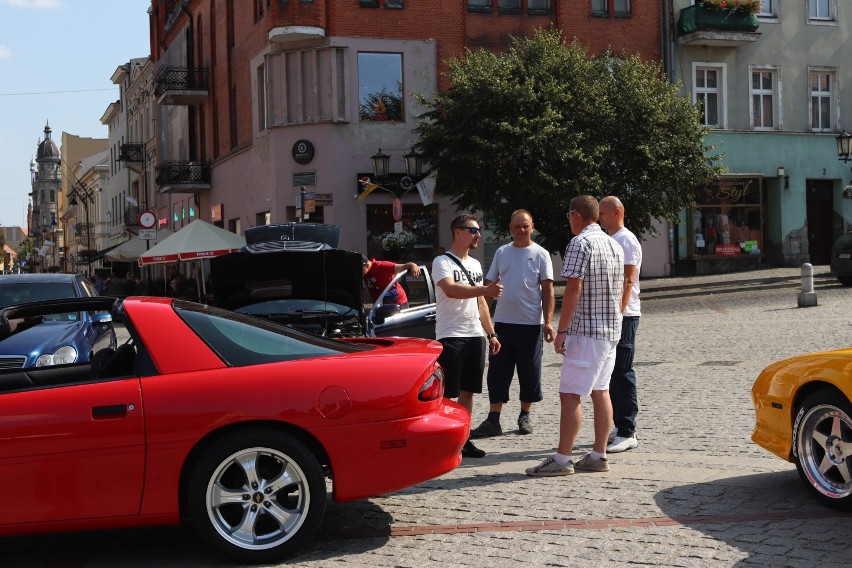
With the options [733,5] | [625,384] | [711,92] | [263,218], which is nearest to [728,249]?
[711,92]

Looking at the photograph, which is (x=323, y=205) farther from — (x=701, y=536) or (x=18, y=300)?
(x=701, y=536)

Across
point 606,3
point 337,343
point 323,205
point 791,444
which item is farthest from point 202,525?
point 606,3

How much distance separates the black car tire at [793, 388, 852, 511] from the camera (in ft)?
19.2

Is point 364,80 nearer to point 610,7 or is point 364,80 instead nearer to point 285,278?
point 610,7

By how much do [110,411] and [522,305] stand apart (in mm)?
4025

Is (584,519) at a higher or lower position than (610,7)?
lower

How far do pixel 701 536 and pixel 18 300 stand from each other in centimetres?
872

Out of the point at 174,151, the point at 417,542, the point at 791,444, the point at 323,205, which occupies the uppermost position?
the point at 174,151

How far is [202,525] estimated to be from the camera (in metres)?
5.31

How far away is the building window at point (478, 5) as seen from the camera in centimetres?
3369

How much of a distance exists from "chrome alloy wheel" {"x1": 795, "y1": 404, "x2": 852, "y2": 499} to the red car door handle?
3818 mm

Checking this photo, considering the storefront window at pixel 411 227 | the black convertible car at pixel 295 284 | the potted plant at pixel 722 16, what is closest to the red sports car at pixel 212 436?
the black convertible car at pixel 295 284

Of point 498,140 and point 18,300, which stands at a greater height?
point 498,140

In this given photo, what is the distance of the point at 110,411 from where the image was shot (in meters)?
5.26
